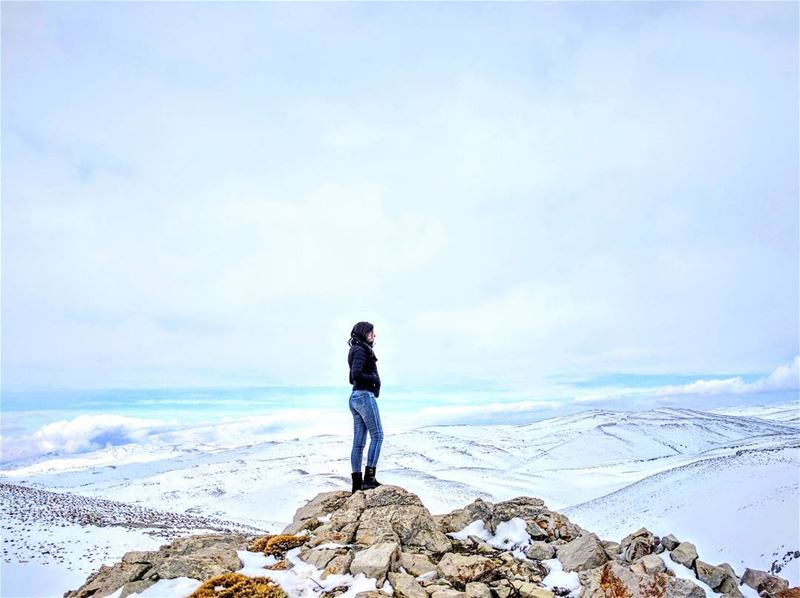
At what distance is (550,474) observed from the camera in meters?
82.4

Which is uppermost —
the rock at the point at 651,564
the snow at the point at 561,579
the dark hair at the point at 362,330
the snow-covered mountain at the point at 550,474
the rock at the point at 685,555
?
the dark hair at the point at 362,330

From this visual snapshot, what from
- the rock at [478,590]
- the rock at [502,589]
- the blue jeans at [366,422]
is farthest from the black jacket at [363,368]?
the rock at [502,589]

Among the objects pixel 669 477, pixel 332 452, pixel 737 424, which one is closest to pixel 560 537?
pixel 669 477

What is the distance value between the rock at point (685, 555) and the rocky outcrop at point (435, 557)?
0.8 inches

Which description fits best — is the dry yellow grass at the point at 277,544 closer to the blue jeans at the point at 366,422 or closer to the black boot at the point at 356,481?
the black boot at the point at 356,481

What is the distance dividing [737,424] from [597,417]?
38775mm

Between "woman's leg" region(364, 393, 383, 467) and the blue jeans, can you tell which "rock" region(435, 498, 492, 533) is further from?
"woman's leg" region(364, 393, 383, 467)

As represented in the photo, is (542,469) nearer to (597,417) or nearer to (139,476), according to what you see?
(597,417)

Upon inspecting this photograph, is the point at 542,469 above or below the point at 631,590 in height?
below

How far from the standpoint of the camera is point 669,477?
46.1 metres

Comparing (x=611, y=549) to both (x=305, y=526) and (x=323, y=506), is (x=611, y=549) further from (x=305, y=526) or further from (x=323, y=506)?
(x=305, y=526)

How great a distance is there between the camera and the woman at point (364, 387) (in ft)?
41.1

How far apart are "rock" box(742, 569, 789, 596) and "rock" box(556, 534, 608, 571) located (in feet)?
10.5

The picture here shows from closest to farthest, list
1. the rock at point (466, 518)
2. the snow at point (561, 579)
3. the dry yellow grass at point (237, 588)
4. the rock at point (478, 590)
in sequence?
the dry yellow grass at point (237, 588) < the rock at point (478, 590) < the snow at point (561, 579) < the rock at point (466, 518)
